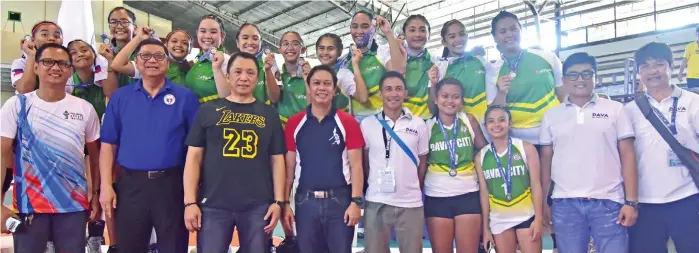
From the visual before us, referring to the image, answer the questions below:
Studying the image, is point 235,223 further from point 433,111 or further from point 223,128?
point 433,111

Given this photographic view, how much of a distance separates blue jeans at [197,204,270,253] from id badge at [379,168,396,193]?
2.62 ft

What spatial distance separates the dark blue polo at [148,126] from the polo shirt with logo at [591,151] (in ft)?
8.25

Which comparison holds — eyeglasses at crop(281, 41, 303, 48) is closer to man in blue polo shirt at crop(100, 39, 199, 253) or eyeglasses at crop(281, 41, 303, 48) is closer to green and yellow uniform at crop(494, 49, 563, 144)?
man in blue polo shirt at crop(100, 39, 199, 253)

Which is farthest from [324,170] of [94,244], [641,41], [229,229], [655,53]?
[641,41]

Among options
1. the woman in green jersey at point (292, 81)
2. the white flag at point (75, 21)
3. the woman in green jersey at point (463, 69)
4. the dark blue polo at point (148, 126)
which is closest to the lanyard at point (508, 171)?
the woman in green jersey at point (463, 69)

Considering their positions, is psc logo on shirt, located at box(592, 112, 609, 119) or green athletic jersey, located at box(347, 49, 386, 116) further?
green athletic jersey, located at box(347, 49, 386, 116)

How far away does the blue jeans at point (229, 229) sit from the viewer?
304 cm

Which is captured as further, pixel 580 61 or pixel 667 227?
pixel 580 61

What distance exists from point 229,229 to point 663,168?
2.86m

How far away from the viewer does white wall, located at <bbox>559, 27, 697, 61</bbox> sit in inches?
392

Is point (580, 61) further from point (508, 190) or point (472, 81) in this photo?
point (508, 190)

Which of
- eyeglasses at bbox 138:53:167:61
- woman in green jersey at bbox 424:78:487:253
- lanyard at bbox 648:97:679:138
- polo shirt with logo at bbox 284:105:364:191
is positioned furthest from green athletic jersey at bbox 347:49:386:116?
lanyard at bbox 648:97:679:138

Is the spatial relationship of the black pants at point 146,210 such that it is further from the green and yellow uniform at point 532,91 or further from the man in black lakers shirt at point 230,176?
the green and yellow uniform at point 532,91

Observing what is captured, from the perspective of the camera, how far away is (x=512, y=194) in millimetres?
3426
